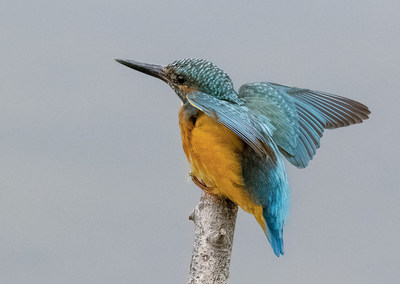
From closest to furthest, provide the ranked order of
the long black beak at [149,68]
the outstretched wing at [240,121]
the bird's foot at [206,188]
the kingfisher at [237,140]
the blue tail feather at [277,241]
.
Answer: the outstretched wing at [240,121] < the kingfisher at [237,140] < the blue tail feather at [277,241] < the bird's foot at [206,188] < the long black beak at [149,68]

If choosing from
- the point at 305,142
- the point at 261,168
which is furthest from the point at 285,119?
the point at 261,168

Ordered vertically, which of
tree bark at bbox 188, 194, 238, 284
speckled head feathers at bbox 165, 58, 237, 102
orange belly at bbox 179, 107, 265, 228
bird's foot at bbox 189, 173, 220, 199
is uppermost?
speckled head feathers at bbox 165, 58, 237, 102

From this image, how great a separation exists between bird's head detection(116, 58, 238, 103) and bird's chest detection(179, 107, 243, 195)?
0.14 m

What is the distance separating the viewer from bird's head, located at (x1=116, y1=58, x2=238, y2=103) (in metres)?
3.80

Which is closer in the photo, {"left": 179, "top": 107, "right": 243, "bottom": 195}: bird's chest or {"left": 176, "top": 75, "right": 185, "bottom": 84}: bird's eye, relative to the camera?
{"left": 179, "top": 107, "right": 243, "bottom": 195}: bird's chest

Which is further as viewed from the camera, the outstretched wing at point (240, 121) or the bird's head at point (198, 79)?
the bird's head at point (198, 79)

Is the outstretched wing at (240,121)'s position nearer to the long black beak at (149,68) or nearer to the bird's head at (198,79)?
the bird's head at (198,79)

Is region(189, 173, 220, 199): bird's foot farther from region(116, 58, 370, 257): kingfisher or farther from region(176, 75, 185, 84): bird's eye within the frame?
region(176, 75, 185, 84): bird's eye

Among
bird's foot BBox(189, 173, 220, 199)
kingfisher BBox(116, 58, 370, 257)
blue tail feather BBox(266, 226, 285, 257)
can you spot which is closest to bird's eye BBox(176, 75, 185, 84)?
kingfisher BBox(116, 58, 370, 257)

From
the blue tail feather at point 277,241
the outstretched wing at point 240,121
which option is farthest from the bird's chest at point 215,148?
the blue tail feather at point 277,241

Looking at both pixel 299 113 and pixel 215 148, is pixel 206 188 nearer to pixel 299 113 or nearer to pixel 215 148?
pixel 215 148

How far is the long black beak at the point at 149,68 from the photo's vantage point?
4.02 metres

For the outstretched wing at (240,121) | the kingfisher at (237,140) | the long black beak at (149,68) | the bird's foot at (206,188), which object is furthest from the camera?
the long black beak at (149,68)

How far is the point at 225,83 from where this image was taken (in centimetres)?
380
